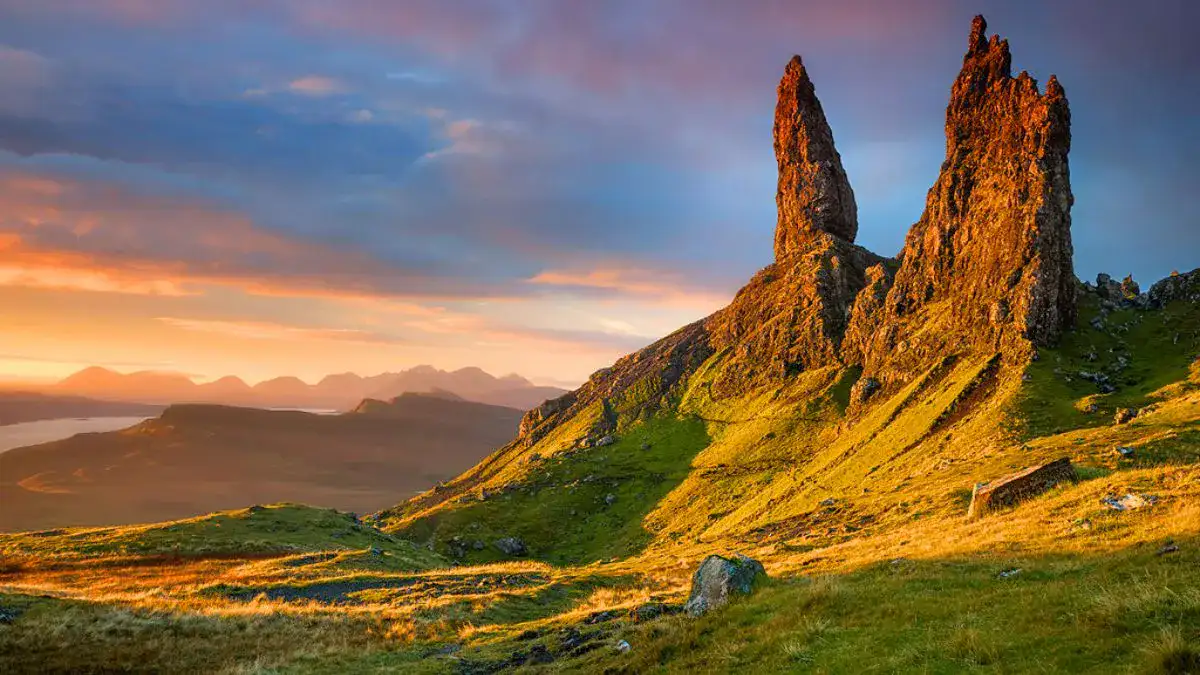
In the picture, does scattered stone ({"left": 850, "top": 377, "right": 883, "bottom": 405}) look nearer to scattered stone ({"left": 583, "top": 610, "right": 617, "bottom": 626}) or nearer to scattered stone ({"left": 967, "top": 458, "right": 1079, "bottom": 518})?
scattered stone ({"left": 967, "top": 458, "right": 1079, "bottom": 518})

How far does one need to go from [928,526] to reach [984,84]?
169 metres

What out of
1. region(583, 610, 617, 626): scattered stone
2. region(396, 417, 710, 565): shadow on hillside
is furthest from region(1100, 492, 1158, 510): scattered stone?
region(396, 417, 710, 565): shadow on hillside

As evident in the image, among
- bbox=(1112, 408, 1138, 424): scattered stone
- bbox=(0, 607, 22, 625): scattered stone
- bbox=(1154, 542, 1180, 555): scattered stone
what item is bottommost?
bbox=(0, 607, 22, 625): scattered stone

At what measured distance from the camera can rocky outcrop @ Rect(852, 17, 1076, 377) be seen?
403 ft

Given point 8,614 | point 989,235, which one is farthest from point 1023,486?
point 989,235

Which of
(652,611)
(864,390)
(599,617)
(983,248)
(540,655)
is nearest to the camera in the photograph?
(540,655)

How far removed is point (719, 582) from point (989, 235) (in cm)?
14708

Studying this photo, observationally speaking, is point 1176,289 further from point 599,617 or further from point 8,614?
point 8,614

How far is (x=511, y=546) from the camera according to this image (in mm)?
136750

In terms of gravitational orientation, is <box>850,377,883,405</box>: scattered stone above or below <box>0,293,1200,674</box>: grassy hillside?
above

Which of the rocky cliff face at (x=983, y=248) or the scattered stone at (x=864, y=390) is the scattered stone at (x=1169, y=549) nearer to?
the rocky cliff face at (x=983, y=248)

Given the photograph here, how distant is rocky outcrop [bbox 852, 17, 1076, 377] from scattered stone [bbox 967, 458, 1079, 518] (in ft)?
302

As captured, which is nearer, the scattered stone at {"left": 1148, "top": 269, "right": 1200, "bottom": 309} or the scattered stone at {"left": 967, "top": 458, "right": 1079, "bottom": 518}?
the scattered stone at {"left": 967, "top": 458, "right": 1079, "bottom": 518}

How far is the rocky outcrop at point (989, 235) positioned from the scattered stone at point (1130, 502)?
101188mm
